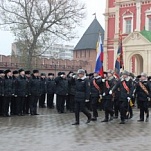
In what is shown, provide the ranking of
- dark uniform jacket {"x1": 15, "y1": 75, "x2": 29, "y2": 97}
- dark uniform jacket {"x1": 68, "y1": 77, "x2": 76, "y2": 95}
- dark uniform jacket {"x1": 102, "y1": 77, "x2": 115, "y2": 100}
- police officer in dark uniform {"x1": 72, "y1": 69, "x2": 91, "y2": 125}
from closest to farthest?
police officer in dark uniform {"x1": 72, "y1": 69, "x2": 91, "y2": 125} → dark uniform jacket {"x1": 102, "y1": 77, "x2": 115, "y2": 100} → dark uniform jacket {"x1": 15, "y1": 75, "x2": 29, "y2": 97} → dark uniform jacket {"x1": 68, "y1": 77, "x2": 76, "y2": 95}

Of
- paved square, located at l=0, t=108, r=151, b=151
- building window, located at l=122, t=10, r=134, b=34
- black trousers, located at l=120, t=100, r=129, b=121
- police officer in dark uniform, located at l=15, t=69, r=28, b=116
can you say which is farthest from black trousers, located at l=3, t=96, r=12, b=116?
building window, located at l=122, t=10, r=134, b=34

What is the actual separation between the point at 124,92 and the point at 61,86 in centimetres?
406

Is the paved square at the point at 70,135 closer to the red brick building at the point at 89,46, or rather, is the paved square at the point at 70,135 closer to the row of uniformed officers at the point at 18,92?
the row of uniformed officers at the point at 18,92

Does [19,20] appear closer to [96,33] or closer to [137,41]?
[137,41]

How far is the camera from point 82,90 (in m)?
12.7

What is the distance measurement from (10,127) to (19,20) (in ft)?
80.6

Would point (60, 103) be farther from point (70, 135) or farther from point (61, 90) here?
point (70, 135)

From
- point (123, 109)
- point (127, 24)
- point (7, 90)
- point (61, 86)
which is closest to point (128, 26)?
point (127, 24)

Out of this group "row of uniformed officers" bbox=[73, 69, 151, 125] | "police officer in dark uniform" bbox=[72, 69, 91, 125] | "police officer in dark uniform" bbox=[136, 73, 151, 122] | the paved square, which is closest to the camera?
the paved square

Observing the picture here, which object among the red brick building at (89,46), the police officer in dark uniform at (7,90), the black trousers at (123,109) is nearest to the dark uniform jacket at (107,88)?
the black trousers at (123,109)

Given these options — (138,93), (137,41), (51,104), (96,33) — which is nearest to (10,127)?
→ (138,93)

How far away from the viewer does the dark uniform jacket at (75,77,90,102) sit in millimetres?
12508

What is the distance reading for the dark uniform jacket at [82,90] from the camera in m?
12.5

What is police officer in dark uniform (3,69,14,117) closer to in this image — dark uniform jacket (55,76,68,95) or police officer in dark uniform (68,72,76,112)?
dark uniform jacket (55,76,68,95)
